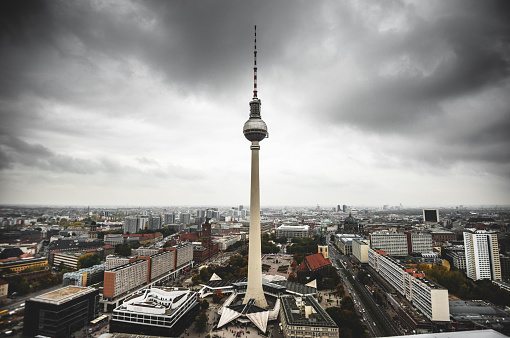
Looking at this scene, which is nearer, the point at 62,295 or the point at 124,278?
the point at 62,295

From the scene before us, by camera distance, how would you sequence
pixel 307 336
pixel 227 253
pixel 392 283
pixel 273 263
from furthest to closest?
pixel 227 253 < pixel 273 263 < pixel 392 283 < pixel 307 336

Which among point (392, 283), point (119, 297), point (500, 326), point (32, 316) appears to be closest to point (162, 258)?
point (119, 297)

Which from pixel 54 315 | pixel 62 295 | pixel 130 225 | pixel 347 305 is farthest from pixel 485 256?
pixel 130 225

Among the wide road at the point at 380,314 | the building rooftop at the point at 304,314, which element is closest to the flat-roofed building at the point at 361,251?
the wide road at the point at 380,314

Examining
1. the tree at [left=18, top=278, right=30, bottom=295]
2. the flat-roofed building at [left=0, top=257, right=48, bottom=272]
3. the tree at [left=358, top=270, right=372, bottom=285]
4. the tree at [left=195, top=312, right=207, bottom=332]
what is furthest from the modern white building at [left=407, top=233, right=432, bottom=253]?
the flat-roofed building at [left=0, top=257, right=48, bottom=272]

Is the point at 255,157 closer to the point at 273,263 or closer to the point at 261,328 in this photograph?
the point at 261,328

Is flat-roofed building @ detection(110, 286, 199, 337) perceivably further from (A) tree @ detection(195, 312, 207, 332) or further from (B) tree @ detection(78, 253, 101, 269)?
(B) tree @ detection(78, 253, 101, 269)

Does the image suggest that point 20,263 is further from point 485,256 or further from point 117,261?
point 485,256
